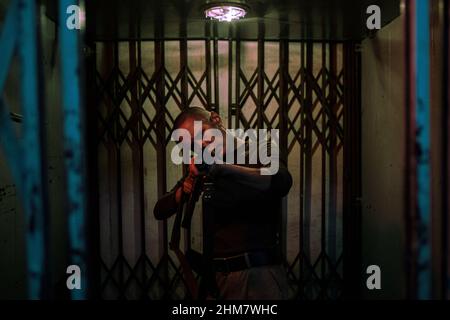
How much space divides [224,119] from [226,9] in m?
1.11

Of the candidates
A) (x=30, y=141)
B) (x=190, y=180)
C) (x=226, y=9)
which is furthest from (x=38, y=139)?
(x=226, y=9)

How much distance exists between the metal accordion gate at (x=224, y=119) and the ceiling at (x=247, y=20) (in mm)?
155

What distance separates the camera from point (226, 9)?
103 inches

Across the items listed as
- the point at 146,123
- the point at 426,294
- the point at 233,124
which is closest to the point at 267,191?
the point at 426,294

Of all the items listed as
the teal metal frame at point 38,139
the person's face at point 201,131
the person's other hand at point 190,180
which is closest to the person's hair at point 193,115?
Answer: the person's face at point 201,131

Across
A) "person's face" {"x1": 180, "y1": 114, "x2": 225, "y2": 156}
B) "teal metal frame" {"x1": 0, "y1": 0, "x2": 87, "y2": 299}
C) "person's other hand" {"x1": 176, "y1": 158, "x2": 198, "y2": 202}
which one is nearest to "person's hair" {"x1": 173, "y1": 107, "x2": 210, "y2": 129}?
"person's face" {"x1": 180, "y1": 114, "x2": 225, "y2": 156}

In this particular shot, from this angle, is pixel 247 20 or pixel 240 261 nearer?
pixel 240 261

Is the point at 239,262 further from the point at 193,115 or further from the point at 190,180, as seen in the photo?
the point at 193,115

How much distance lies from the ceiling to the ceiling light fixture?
0.20ft

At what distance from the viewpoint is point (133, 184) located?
11.4 feet

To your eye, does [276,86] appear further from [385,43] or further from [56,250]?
[56,250]

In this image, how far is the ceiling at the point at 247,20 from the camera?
2.64 meters

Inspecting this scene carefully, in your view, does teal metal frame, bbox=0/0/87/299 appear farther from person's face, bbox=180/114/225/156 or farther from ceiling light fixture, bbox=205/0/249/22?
ceiling light fixture, bbox=205/0/249/22

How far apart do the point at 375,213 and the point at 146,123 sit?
2235 mm
